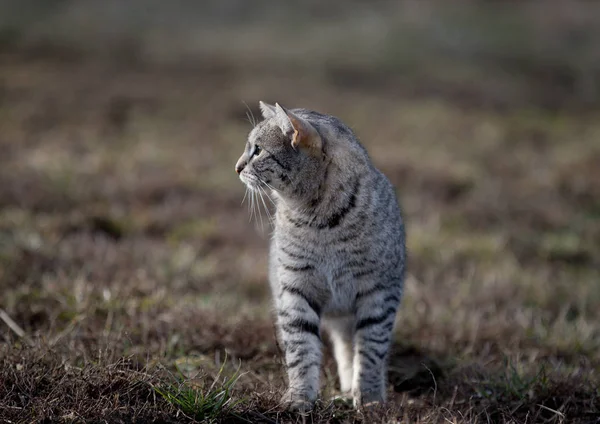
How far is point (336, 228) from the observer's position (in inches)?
142

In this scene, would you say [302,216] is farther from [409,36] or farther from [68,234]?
[409,36]

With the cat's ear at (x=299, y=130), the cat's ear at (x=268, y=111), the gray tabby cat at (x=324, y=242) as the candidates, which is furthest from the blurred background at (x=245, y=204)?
the cat's ear at (x=268, y=111)

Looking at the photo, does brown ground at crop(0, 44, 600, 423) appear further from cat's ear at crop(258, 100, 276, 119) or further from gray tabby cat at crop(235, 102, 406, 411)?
cat's ear at crop(258, 100, 276, 119)

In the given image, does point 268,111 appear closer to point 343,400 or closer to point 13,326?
point 343,400

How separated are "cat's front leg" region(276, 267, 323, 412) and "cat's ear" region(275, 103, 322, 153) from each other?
0.72 meters

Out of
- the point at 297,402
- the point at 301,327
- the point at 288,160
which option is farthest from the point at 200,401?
the point at 288,160

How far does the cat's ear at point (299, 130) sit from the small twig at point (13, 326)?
2014 mm

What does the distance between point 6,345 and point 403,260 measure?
2432mm

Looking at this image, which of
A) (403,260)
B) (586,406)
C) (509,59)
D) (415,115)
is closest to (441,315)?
(403,260)

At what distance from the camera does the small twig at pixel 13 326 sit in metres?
3.92

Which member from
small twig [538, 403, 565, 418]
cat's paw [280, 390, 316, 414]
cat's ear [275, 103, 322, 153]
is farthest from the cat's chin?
small twig [538, 403, 565, 418]

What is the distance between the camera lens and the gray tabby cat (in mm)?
3602

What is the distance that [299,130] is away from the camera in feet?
11.5

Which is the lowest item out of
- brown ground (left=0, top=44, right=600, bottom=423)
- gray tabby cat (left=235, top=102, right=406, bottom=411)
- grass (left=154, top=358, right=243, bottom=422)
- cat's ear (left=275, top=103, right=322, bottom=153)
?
brown ground (left=0, top=44, right=600, bottom=423)
